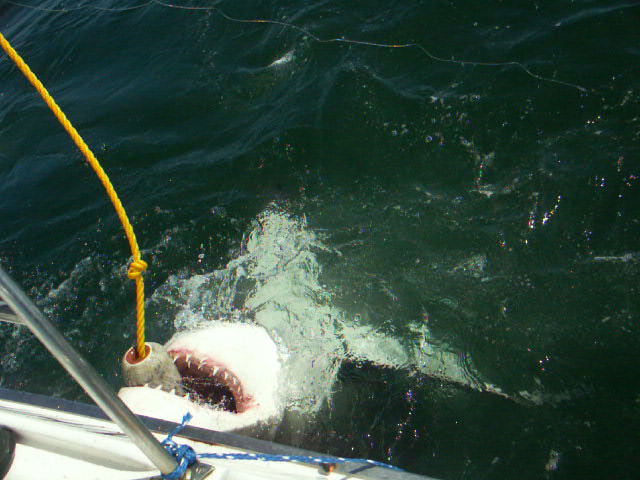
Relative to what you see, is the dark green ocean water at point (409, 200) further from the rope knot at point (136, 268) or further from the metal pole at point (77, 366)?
the metal pole at point (77, 366)

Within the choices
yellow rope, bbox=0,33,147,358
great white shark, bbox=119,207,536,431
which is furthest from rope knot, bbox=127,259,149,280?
great white shark, bbox=119,207,536,431

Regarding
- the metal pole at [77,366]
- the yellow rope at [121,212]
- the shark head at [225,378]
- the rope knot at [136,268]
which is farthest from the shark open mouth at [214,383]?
the metal pole at [77,366]

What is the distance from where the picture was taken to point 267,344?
2.76 m

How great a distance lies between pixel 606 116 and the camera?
11.9ft

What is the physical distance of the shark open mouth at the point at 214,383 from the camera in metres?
2.43

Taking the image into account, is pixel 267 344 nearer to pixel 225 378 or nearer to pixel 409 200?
pixel 225 378

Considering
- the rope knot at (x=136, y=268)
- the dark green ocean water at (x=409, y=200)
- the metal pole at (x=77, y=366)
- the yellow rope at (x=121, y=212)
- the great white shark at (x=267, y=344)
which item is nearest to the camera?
the metal pole at (x=77, y=366)

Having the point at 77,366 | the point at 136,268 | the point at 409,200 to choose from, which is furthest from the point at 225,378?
the point at 409,200

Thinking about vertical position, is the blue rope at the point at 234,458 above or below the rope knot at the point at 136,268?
below

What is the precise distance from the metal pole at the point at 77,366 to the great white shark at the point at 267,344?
888mm

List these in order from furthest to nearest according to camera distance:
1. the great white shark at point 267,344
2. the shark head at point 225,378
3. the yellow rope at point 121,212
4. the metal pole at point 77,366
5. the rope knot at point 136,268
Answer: the great white shark at point 267,344 < the shark head at point 225,378 < the rope knot at point 136,268 < the yellow rope at point 121,212 < the metal pole at point 77,366

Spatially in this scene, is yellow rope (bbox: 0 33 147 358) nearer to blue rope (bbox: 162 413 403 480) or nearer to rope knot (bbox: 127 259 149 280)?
rope knot (bbox: 127 259 149 280)

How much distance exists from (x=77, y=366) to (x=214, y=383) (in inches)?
57.6

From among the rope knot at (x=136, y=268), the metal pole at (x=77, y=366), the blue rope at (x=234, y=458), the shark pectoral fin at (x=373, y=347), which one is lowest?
the blue rope at (x=234, y=458)
